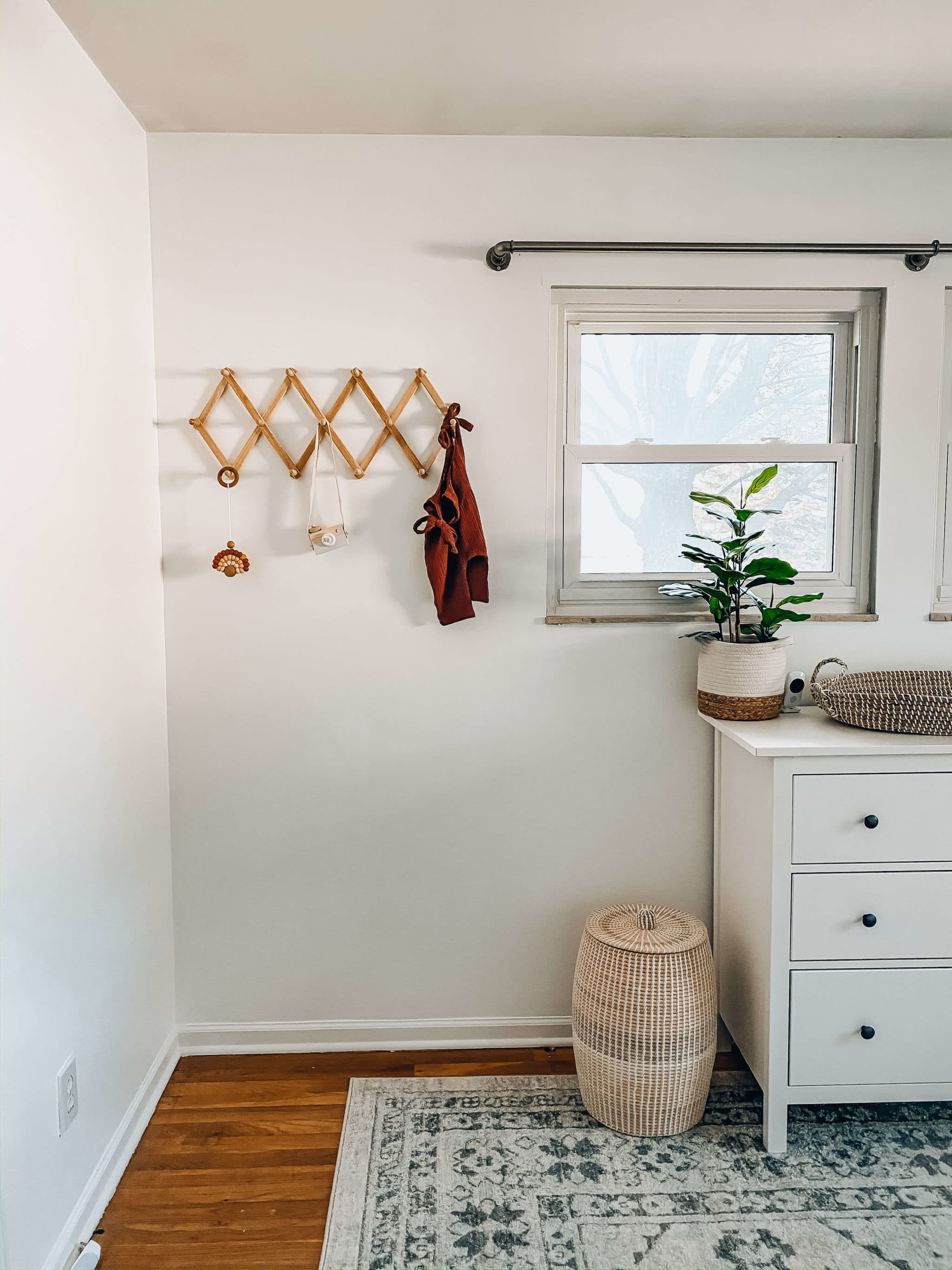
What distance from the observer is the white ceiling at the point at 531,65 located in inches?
68.1

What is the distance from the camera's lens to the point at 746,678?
216 cm

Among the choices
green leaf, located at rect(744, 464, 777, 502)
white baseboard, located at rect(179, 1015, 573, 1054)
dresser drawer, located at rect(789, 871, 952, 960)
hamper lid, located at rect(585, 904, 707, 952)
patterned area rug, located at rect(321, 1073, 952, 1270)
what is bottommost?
patterned area rug, located at rect(321, 1073, 952, 1270)

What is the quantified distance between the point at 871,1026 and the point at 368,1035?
1.29 metres

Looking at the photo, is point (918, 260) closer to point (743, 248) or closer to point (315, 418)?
point (743, 248)

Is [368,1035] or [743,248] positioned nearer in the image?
[743,248]

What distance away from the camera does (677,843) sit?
2441 millimetres

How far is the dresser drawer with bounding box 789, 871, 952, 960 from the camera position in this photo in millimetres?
1973

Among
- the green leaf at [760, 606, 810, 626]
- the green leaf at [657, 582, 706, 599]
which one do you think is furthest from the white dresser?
the green leaf at [657, 582, 706, 599]

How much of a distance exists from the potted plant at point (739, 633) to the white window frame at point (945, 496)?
479 millimetres

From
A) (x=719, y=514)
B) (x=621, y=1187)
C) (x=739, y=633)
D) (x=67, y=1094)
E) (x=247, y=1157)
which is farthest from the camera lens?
(x=719, y=514)

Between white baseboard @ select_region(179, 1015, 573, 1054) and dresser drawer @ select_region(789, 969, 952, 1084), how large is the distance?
698mm

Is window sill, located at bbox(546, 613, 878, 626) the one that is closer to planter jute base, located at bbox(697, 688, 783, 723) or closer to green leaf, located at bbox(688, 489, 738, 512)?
planter jute base, located at bbox(697, 688, 783, 723)

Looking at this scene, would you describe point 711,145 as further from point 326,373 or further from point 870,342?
point 326,373

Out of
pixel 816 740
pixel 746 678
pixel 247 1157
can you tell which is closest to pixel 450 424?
pixel 746 678
